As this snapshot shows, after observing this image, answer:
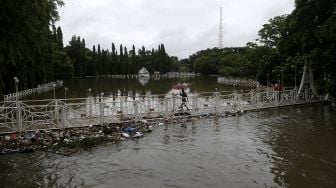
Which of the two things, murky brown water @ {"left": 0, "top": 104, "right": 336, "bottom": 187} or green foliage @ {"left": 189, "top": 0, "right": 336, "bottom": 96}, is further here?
green foliage @ {"left": 189, "top": 0, "right": 336, "bottom": 96}

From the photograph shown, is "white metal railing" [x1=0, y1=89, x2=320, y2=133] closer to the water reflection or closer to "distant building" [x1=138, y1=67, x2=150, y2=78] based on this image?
the water reflection

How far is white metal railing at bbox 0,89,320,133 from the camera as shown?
17094 millimetres

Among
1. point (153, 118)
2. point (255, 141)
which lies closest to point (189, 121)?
point (153, 118)

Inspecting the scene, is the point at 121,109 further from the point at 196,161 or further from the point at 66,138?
the point at 196,161

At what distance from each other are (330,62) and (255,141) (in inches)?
418

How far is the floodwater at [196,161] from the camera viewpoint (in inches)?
456

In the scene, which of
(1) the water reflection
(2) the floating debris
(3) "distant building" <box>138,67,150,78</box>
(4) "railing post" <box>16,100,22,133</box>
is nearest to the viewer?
(2) the floating debris

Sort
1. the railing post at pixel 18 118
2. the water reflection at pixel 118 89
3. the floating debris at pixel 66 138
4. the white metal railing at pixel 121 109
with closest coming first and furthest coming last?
the floating debris at pixel 66 138 → the railing post at pixel 18 118 → the white metal railing at pixel 121 109 → the water reflection at pixel 118 89

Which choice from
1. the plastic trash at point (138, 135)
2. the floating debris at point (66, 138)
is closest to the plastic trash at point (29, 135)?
the floating debris at point (66, 138)

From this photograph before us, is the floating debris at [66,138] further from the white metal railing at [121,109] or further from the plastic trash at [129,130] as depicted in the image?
the white metal railing at [121,109]

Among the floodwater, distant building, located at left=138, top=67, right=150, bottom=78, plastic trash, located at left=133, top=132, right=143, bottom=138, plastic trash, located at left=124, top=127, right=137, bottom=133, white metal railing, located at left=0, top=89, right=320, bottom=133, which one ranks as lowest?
the floodwater

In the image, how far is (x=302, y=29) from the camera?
26.9 metres

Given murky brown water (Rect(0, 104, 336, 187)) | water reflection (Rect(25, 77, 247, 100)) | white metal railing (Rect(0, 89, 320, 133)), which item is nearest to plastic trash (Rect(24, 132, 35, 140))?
white metal railing (Rect(0, 89, 320, 133))

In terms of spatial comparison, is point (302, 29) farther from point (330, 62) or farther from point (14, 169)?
point (14, 169)
